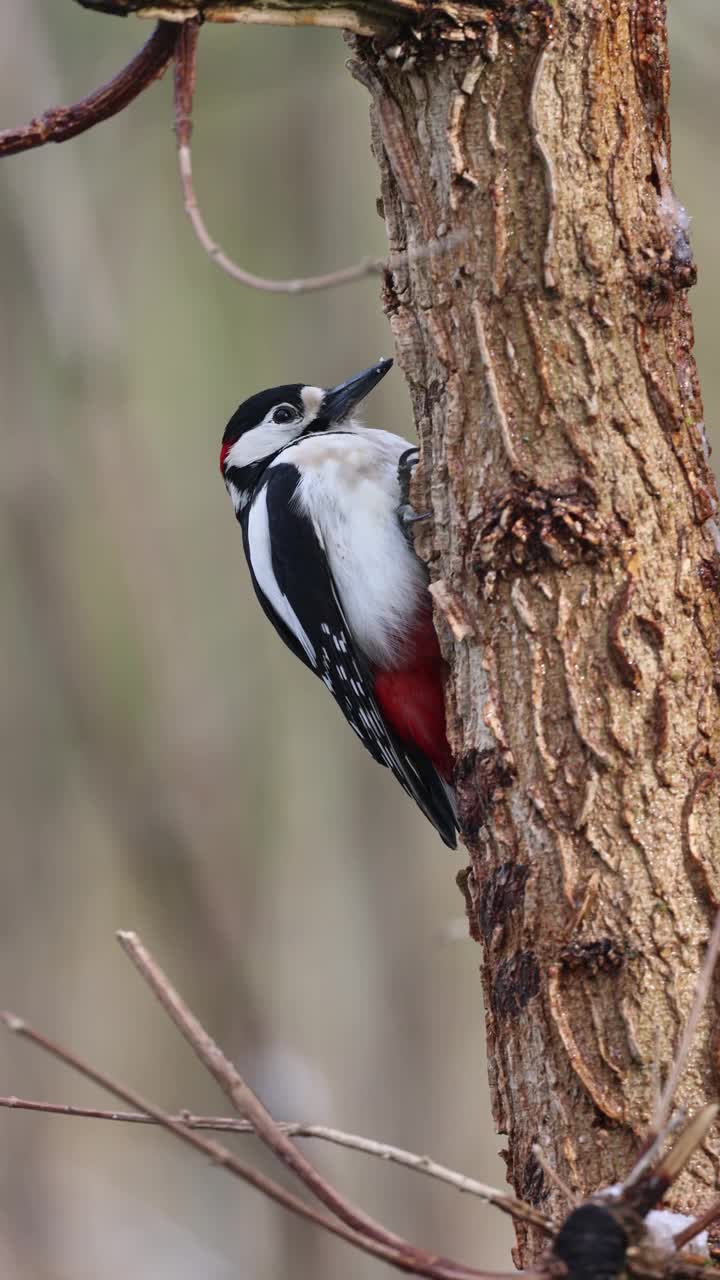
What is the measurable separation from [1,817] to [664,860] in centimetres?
436

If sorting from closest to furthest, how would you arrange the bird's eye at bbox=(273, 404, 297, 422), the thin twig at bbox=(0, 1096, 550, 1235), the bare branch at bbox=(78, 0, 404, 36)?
the thin twig at bbox=(0, 1096, 550, 1235) → the bare branch at bbox=(78, 0, 404, 36) → the bird's eye at bbox=(273, 404, 297, 422)

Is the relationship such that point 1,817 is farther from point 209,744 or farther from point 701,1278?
point 701,1278

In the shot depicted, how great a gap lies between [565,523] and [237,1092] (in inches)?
42.7

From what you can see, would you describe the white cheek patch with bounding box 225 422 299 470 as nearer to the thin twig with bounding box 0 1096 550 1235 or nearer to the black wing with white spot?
the black wing with white spot

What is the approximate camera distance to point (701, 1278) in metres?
1.42

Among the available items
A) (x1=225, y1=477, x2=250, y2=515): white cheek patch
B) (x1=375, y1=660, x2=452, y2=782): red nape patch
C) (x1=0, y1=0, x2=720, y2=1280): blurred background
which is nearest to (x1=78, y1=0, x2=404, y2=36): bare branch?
(x1=375, y1=660, x2=452, y2=782): red nape patch

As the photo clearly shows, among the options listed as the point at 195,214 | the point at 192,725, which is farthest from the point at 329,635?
the point at 192,725

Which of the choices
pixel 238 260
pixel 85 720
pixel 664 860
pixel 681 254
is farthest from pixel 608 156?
pixel 238 260

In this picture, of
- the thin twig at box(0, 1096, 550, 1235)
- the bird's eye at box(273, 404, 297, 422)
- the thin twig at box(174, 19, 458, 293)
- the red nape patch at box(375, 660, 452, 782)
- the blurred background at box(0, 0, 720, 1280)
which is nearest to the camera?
the thin twig at box(0, 1096, 550, 1235)

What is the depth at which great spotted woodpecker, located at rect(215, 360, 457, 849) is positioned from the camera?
10.4ft

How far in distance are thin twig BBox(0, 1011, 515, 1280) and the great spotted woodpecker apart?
6.06 feet

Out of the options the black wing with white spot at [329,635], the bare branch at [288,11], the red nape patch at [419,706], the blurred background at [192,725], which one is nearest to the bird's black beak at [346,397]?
Answer: the black wing with white spot at [329,635]

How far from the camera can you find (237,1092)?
1.26 m

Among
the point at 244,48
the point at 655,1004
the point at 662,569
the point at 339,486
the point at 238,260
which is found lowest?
the point at 655,1004
